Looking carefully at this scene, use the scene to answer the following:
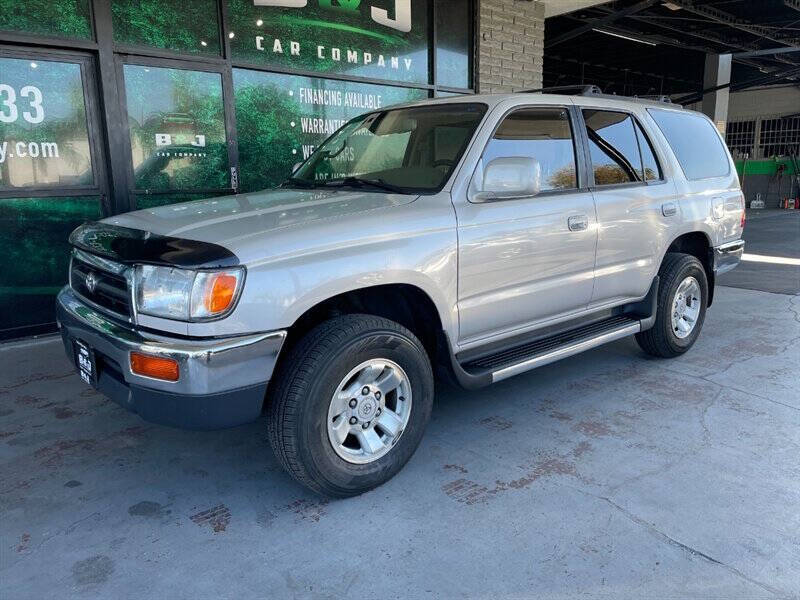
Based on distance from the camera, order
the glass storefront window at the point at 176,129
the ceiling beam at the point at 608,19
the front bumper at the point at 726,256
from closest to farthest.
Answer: the front bumper at the point at 726,256 < the glass storefront window at the point at 176,129 < the ceiling beam at the point at 608,19

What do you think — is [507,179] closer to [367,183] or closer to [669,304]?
[367,183]

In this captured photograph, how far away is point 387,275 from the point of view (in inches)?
114

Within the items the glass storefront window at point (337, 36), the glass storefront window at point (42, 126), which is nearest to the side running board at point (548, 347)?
the glass storefront window at point (42, 126)

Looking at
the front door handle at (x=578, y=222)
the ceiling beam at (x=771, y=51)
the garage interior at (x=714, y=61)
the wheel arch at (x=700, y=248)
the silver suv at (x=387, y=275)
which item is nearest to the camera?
the silver suv at (x=387, y=275)

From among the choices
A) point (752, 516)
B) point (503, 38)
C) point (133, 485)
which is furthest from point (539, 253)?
point (503, 38)

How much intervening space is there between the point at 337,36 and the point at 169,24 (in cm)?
211

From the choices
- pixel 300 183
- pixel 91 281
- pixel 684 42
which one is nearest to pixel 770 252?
pixel 684 42

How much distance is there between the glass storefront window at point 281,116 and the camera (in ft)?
22.2

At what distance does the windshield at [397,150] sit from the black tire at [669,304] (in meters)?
2.07

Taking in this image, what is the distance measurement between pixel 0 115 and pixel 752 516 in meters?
6.16

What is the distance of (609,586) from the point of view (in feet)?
7.64

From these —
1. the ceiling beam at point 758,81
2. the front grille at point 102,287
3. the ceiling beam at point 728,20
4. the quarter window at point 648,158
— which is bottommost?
the front grille at point 102,287

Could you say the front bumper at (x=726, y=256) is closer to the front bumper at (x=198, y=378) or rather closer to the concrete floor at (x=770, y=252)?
the concrete floor at (x=770, y=252)

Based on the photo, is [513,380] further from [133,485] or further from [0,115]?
[0,115]
